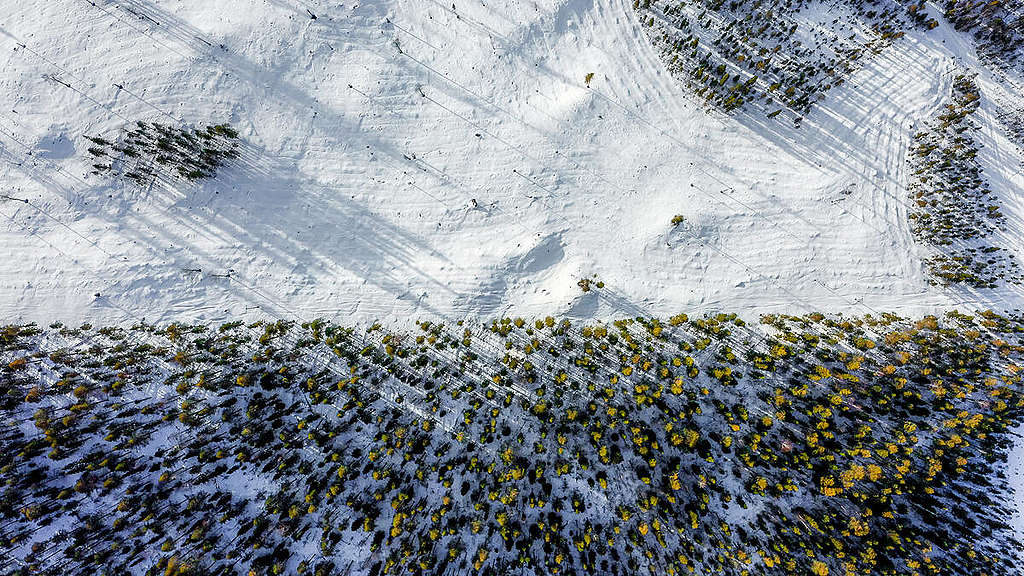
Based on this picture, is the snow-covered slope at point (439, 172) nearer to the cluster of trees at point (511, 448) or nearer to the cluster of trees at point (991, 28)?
the cluster of trees at point (991, 28)

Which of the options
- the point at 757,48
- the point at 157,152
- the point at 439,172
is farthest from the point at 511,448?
the point at 757,48

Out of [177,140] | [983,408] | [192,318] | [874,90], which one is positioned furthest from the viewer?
[874,90]

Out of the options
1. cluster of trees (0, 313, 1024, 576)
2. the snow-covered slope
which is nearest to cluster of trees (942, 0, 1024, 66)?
the snow-covered slope

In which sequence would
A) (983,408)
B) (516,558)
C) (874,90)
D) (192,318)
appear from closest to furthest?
(516,558)
(983,408)
(192,318)
(874,90)

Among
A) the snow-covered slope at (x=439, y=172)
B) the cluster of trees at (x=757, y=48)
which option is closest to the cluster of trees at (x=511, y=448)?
the snow-covered slope at (x=439, y=172)

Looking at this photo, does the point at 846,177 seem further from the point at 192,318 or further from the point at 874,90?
the point at 192,318

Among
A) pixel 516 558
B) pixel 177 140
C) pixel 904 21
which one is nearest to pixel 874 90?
pixel 904 21
